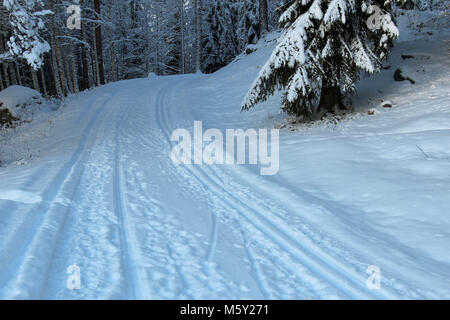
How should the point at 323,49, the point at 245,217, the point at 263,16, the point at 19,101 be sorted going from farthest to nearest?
the point at 263,16
the point at 19,101
the point at 323,49
the point at 245,217

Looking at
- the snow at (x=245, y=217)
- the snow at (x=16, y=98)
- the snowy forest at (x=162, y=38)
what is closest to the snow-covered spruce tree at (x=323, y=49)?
the snow at (x=245, y=217)

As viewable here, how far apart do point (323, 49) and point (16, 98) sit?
52.6 ft

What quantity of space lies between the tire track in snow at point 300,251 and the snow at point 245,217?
2cm

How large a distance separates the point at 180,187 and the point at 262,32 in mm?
20283

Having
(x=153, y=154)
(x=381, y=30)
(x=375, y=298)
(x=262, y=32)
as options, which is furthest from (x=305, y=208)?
(x=262, y=32)

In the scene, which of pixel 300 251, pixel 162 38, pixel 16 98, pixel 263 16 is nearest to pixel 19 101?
pixel 16 98

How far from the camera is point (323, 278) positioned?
135 inches

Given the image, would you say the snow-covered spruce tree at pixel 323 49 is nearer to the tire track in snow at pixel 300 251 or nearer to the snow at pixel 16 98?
the tire track in snow at pixel 300 251

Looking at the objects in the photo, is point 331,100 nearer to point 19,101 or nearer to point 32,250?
point 32,250

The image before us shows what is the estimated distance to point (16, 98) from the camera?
16859mm

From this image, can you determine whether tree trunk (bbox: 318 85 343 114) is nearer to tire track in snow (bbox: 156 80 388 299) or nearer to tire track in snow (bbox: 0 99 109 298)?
tire track in snow (bbox: 156 80 388 299)

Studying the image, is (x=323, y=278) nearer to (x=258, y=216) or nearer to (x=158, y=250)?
(x=258, y=216)

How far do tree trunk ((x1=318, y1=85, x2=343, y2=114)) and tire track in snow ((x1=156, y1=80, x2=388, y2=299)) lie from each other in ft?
19.2

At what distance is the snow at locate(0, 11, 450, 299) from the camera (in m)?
3.31
